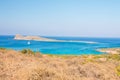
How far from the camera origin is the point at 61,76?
24.5 ft

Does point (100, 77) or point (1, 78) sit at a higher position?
point (1, 78)

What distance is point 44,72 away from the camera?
7418mm

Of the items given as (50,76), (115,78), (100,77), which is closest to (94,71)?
(100,77)

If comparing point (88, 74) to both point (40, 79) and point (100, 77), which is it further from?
point (40, 79)

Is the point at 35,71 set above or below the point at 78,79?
above

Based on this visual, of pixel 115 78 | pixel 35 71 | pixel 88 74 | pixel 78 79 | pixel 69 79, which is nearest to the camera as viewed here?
pixel 35 71

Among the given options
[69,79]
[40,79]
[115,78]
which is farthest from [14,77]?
[115,78]

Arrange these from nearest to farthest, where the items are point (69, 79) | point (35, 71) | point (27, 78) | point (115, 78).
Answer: point (27, 78), point (35, 71), point (69, 79), point (115, 78)

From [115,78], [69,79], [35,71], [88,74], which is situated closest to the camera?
[35,71]

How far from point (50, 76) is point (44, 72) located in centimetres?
30

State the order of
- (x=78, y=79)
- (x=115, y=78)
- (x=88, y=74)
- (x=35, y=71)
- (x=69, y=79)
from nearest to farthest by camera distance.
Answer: (x=35, y=71) → (x=69, y=79) → (x=78, y=79) → (x=88, y=74) → (x=115, y=78)

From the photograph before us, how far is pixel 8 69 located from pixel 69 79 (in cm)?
274

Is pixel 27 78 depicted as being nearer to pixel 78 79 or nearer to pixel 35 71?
pixel 35 71

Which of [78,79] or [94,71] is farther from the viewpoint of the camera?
[94,71]
